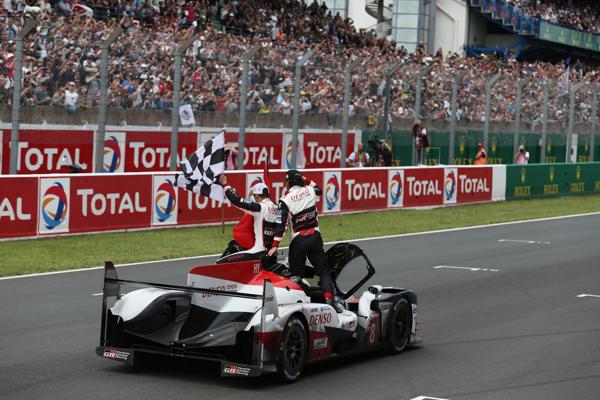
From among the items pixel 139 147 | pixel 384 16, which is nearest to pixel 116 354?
pixel 139 147

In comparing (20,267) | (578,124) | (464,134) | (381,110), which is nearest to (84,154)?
(20,267)

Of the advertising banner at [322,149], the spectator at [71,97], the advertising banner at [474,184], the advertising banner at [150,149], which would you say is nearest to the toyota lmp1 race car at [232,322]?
the spectator at [71,97]

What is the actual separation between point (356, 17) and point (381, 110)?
101 ft

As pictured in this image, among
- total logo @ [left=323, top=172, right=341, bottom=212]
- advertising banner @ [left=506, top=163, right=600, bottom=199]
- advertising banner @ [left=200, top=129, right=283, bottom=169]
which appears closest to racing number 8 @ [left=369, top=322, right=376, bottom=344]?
total logo @ [left=323, top=172, right=341, bottom=212]

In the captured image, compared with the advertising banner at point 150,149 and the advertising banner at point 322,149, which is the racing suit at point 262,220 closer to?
the advertising banner at point 150,149

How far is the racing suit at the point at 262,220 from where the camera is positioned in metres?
11.9

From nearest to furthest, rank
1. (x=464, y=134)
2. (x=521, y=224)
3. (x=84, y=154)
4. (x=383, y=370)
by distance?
(x=383, y=370) → (x=84, y=154) → (x=521, y=224) → (x=464, y=134)

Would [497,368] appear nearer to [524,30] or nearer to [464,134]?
[464,134]

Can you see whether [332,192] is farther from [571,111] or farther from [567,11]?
[567,11]

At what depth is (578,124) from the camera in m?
37.9

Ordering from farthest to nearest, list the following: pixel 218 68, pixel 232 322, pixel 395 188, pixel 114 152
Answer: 1. pixel 395 188
2. pixel 218 68
3. pixel 114 152
4. pixel 232 322

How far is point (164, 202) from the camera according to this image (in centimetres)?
2102

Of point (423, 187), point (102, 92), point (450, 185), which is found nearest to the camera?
point (102, 92)

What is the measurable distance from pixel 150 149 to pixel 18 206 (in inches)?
219
